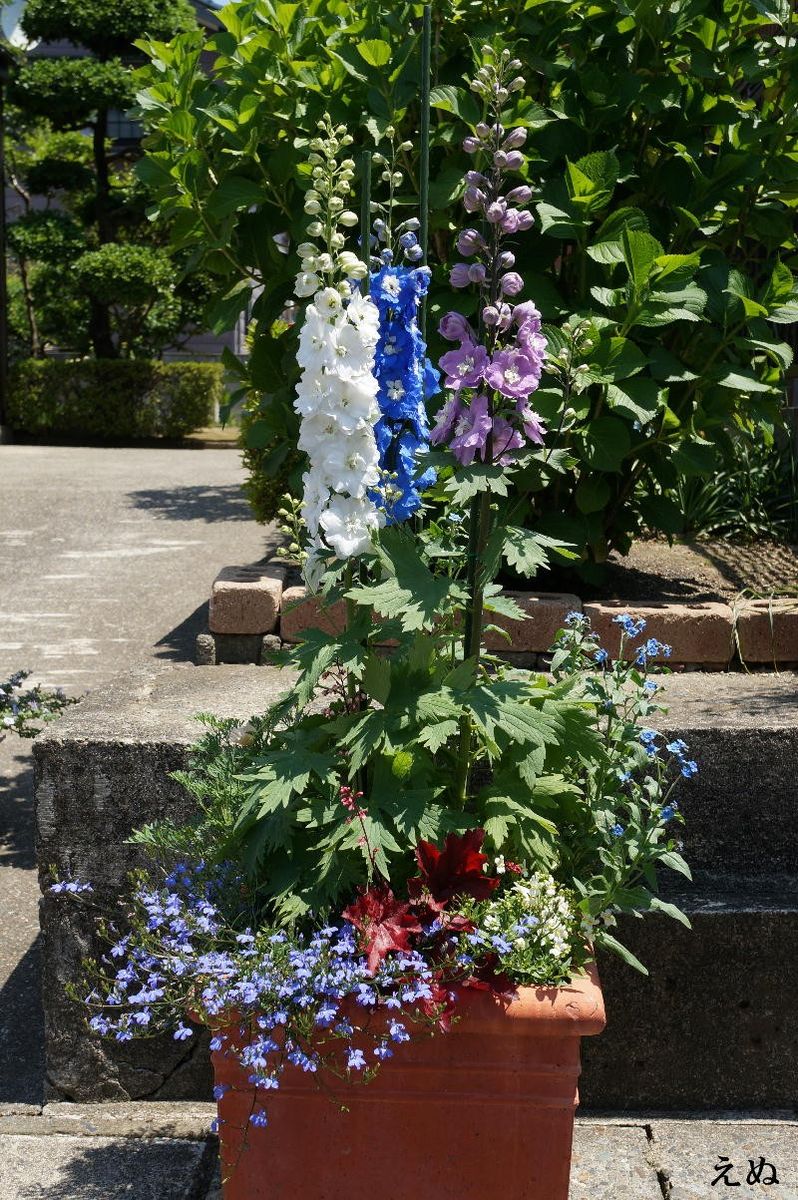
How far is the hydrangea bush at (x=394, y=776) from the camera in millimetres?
2217

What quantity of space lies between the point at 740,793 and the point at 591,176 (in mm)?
1839

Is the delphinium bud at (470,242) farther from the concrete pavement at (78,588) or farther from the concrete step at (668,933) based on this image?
the concrete pavement at (78,588)

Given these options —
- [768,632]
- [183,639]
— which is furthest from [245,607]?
[183,639]

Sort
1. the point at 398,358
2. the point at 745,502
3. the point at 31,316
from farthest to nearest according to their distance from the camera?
the point at 31,316 < the point at 745,502 < the point at 398,358

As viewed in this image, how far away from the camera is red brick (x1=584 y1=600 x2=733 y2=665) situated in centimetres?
381

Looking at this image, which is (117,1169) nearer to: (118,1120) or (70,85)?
(118,1120)

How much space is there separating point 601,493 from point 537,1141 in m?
2.20

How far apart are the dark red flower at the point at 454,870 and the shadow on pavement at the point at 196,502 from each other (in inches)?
314

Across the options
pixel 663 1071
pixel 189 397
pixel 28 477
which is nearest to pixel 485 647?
pixel 663 1071

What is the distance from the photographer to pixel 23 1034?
328 cm

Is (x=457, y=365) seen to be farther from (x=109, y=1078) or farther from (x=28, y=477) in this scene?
(x=28, y=477)

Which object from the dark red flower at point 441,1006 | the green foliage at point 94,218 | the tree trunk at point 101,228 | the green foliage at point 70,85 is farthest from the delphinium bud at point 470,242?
the tree trunk at point 101,228

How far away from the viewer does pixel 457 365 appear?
230 centimetres

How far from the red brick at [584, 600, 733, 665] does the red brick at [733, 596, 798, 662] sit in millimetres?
41
